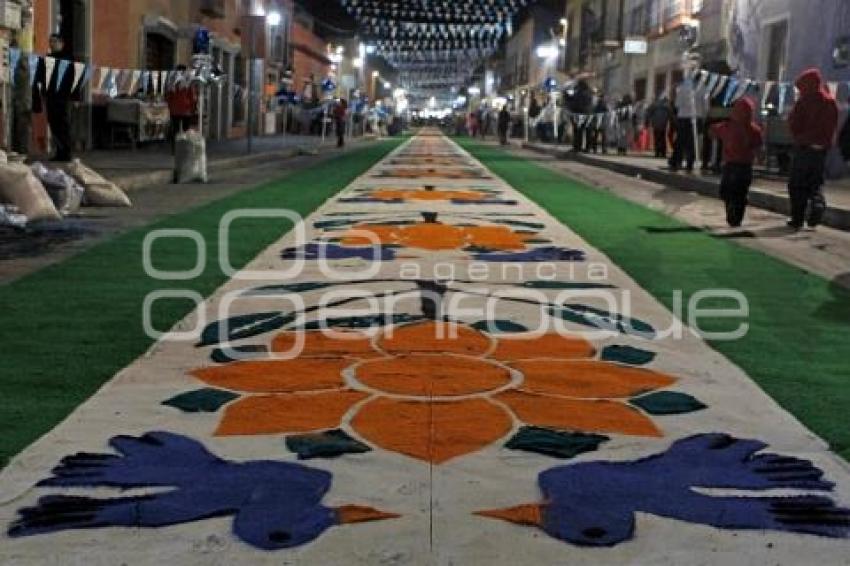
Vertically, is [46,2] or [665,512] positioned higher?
[46,2]

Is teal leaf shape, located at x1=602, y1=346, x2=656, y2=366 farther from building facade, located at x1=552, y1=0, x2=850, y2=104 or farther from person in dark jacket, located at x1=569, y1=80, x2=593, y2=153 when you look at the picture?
person in dark jacket, located at x1=569, y1=80, x2=593, y2=153

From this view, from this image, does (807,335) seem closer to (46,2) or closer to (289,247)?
(289,247)

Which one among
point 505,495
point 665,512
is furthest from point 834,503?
point 505,495

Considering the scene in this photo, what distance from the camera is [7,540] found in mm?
2748

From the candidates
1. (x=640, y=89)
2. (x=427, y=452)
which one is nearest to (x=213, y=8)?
(x=640, y=89)

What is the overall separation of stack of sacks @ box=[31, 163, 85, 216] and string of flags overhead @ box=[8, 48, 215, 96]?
3551 mm

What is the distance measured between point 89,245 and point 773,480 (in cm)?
656

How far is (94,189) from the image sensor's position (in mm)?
12109

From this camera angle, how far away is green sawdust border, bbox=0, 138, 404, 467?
13.1ft

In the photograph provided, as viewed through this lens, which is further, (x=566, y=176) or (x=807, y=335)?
(x=566, y=176)

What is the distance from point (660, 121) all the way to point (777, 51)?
5199 mm

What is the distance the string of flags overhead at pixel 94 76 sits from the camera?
1420cm

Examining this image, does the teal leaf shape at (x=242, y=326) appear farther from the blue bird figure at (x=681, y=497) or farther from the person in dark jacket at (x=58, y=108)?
the person in dark jacket at (x=58, y=108)

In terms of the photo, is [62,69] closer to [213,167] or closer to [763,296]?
[213,167]
